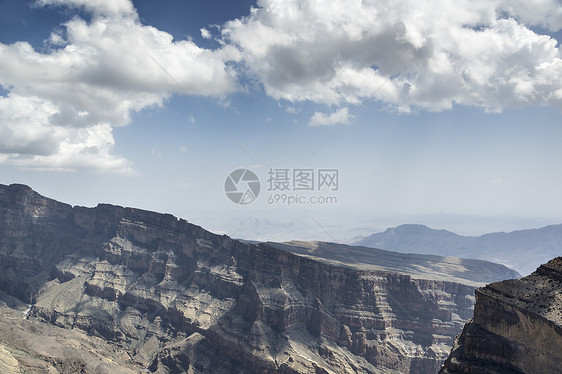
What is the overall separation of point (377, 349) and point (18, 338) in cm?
14090

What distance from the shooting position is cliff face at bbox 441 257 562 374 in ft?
197

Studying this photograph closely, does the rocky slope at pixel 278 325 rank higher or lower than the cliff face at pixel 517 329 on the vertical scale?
lower

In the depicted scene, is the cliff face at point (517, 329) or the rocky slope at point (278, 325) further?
the rocky slope at point (278, 325)

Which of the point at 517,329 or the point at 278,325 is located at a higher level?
the point at 517,329

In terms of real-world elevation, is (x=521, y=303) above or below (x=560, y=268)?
below

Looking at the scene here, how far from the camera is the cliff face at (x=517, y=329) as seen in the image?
6012cm

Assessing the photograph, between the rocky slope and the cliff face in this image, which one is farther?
the rocky slope

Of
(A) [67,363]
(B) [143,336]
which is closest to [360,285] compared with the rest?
(B) [143,336]

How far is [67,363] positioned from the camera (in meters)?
136

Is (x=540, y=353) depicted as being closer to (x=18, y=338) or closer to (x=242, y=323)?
(x=242, y=323)

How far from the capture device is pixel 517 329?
64.4 meters

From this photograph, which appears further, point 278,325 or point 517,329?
point 278,325

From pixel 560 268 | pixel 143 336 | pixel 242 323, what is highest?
pixel 560 268

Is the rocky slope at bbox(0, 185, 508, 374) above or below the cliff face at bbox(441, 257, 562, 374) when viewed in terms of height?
below
